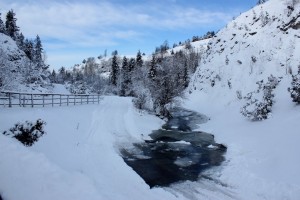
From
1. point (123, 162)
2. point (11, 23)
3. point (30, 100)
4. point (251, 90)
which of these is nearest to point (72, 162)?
point (123, 162)

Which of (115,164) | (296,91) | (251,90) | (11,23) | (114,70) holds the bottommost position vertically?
(115,164)

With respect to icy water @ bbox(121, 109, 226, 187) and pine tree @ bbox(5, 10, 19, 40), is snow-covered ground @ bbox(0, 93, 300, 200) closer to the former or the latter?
icy water @ bbox(121, 109, 226, 187)

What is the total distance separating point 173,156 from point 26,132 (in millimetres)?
8244

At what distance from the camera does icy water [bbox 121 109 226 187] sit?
591 inches

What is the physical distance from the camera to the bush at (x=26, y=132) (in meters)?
13.7

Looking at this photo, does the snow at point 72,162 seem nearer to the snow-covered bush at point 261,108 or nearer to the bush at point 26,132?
the bush at point 26,132

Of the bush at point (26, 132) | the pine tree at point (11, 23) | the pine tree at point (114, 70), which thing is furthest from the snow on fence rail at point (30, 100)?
the pine tree at point (114, 70)

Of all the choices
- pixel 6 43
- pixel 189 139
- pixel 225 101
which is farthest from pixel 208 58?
pixel 189 139

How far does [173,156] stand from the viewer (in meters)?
19.1

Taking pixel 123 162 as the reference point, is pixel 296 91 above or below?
above

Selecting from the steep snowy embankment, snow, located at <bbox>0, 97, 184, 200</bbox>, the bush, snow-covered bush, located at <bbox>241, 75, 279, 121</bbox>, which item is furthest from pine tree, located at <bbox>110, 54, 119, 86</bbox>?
the bush

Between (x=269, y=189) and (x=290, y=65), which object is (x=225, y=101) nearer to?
(x=290, y=65)

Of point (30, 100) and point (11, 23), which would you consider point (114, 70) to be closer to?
point (11, 23)

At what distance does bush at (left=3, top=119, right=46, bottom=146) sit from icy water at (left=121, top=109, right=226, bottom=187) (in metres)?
4.55
